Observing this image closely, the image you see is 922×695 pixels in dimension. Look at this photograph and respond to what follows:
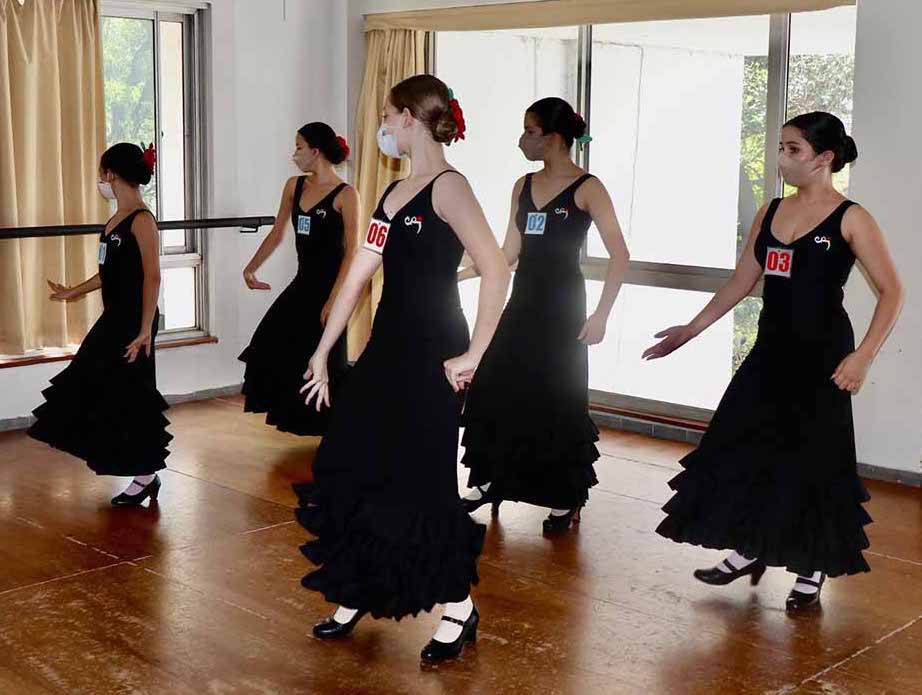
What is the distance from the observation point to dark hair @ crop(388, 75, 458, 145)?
3.10 meters

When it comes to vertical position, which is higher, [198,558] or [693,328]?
[693,328]

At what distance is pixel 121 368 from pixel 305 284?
1.18 m

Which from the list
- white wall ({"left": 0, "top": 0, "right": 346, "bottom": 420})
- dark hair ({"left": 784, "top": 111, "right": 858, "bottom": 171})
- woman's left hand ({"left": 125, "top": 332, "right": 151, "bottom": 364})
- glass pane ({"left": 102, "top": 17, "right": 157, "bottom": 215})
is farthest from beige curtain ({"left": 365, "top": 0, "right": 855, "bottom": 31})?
woman's left hand ({"left": 125, "top": 332, "right": 151, "bottom": 364})

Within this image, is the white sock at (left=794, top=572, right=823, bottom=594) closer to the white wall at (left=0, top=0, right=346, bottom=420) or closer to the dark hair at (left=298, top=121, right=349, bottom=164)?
the dark hair at (left=298, top=121, right=349, bottom=164)

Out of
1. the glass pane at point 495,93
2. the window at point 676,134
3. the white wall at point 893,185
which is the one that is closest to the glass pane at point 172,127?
the glass pane at point 495,93

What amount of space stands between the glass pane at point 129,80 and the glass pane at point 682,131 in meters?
2.24

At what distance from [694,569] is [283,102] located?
389 centimetres

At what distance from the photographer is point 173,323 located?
682 centimetres

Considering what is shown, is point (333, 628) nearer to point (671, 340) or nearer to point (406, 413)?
point (406, 413)

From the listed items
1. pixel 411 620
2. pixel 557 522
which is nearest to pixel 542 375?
pixel 557 522

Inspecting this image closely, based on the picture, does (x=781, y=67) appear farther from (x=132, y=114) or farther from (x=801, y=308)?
(x=132, y=114)

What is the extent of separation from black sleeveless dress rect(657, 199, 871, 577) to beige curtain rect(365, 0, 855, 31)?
206 centimetres

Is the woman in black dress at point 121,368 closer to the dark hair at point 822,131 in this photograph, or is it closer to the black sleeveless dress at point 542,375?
the black sleeveless dress at point 542,375

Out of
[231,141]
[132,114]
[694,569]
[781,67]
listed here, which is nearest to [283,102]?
[231,141]
